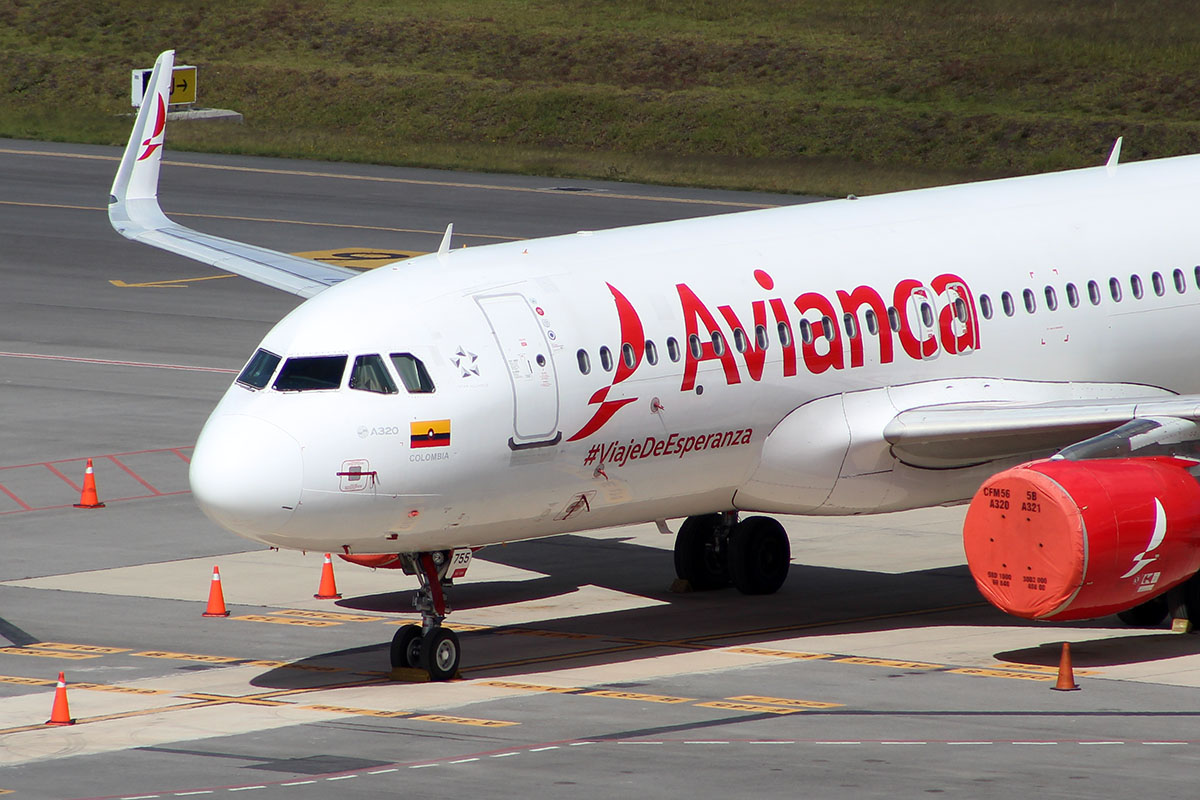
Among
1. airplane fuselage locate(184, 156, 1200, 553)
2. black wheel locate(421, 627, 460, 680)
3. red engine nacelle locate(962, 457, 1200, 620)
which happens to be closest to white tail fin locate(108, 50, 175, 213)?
airplane fuselage locate(184, 156, 1200, 553)

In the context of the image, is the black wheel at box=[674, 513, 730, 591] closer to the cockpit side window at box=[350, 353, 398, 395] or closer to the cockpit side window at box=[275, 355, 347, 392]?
the cockpit side window at box=[350, 353, 398, 395]

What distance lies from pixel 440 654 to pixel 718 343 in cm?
509

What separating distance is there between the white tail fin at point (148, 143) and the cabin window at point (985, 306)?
13845 millimetres

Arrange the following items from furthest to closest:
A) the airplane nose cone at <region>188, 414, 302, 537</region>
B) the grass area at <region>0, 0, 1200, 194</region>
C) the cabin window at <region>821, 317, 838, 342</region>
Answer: the grass area at <region>0, 0, 1200, 194</region>, the cabin window at <region>821, 317, 838, 342</region>, the airplane nose cone at <region>188, 414, 302, 537</region>

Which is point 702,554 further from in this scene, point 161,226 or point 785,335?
point 161,226

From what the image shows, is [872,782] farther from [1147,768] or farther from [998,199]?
[998,199]

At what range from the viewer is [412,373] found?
2347 centimetres

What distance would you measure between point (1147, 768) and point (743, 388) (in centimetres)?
766

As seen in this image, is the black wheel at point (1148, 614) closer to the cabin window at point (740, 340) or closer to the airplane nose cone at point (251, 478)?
the cabin window at point (740, 340)

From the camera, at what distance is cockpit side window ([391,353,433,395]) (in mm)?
23422

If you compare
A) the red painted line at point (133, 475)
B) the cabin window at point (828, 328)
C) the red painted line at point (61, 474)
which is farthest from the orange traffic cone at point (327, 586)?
the red painted line at point (61, 474)

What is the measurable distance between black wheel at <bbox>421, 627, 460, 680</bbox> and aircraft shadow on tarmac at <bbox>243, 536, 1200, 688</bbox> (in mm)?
631

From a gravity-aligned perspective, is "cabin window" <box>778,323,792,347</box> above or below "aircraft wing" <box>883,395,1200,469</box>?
above

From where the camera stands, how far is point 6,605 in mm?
28141
